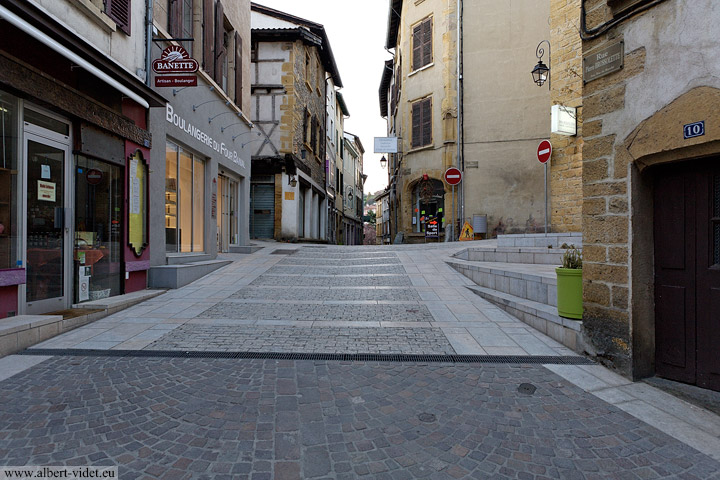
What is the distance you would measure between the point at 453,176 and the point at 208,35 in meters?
10.9

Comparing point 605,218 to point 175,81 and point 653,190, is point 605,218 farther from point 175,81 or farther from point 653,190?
point 175,81

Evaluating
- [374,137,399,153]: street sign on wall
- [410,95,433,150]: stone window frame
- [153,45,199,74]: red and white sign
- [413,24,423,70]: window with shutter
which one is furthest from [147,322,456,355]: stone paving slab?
[413,24,423,70]: window with shutter

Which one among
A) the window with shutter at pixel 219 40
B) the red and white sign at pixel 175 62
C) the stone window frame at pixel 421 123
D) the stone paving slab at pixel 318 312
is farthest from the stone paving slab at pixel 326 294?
the stone window frame at pixel 421 123

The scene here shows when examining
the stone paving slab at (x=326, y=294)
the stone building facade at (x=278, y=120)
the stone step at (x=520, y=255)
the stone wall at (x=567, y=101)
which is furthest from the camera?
the stone building facade at (x=278, y=120)

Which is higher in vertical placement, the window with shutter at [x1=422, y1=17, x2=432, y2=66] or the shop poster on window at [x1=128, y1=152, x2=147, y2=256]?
the window with shutter at [x1=422, y1=17, x2=432, y2=66]

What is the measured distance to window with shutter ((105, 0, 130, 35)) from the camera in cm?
601

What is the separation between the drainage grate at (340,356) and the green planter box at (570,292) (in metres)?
0.55

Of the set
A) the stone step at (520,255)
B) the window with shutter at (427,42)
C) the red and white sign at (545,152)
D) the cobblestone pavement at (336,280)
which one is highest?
the window with shutter at (427,42)

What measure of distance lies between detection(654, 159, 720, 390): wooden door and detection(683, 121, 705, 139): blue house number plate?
0.36m

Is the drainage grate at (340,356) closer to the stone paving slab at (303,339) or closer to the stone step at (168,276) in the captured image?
the stone paving slab at (303,339)

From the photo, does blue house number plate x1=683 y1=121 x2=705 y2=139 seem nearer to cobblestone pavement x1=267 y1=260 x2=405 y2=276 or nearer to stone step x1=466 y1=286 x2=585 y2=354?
stone step x1=466 y1=286 x2=585 y2=354

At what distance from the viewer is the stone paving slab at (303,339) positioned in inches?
159

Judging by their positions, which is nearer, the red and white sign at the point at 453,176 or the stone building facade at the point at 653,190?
the stone building facade at the point at 653,190

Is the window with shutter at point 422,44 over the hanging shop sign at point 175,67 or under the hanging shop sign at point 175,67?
over
